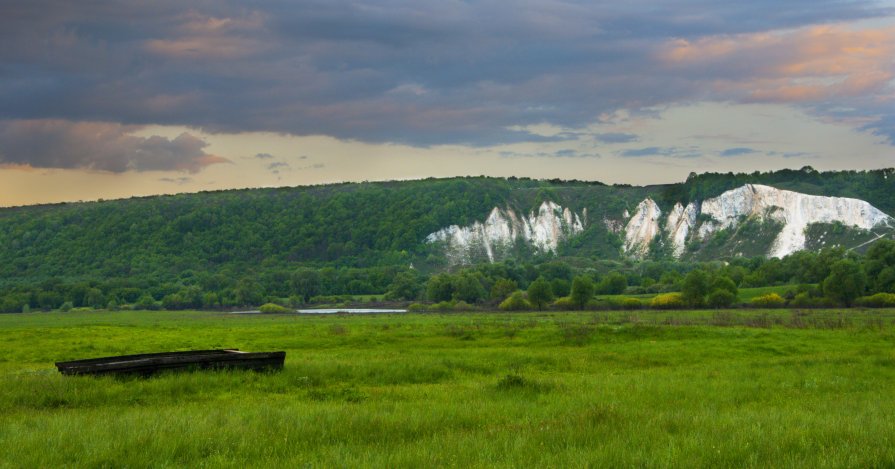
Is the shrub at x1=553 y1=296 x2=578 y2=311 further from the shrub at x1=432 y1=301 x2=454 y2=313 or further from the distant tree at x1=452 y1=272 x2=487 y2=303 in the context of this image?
the distant tree at x1=452 y1=272 x2=487 y2=303

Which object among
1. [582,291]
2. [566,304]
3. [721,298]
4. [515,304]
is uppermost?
[582,291]

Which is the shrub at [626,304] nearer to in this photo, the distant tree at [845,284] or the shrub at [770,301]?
the shrub at [770,301]

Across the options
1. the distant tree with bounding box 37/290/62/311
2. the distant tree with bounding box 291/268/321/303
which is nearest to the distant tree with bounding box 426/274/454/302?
the distant tree with bounding box 291/268/321/303

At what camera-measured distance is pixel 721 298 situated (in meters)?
98.7

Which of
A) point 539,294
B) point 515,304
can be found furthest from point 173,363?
point 515,304

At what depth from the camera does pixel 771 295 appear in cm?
10231

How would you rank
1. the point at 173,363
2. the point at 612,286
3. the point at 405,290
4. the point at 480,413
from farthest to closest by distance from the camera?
the point at 405,290, the point at 612,286, the point at 173,363, the point at 480,413

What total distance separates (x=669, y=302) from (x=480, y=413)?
9405 centimetres

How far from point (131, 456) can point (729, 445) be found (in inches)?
366

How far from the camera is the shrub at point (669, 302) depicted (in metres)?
101

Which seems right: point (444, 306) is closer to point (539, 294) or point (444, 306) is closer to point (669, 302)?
point (539, 294)

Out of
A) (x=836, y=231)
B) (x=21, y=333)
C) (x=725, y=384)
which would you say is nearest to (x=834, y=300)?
(x=725, y=384)

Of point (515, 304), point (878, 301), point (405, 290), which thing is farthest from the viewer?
point (405, 290)

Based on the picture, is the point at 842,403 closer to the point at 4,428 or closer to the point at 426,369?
the point at 426,369
